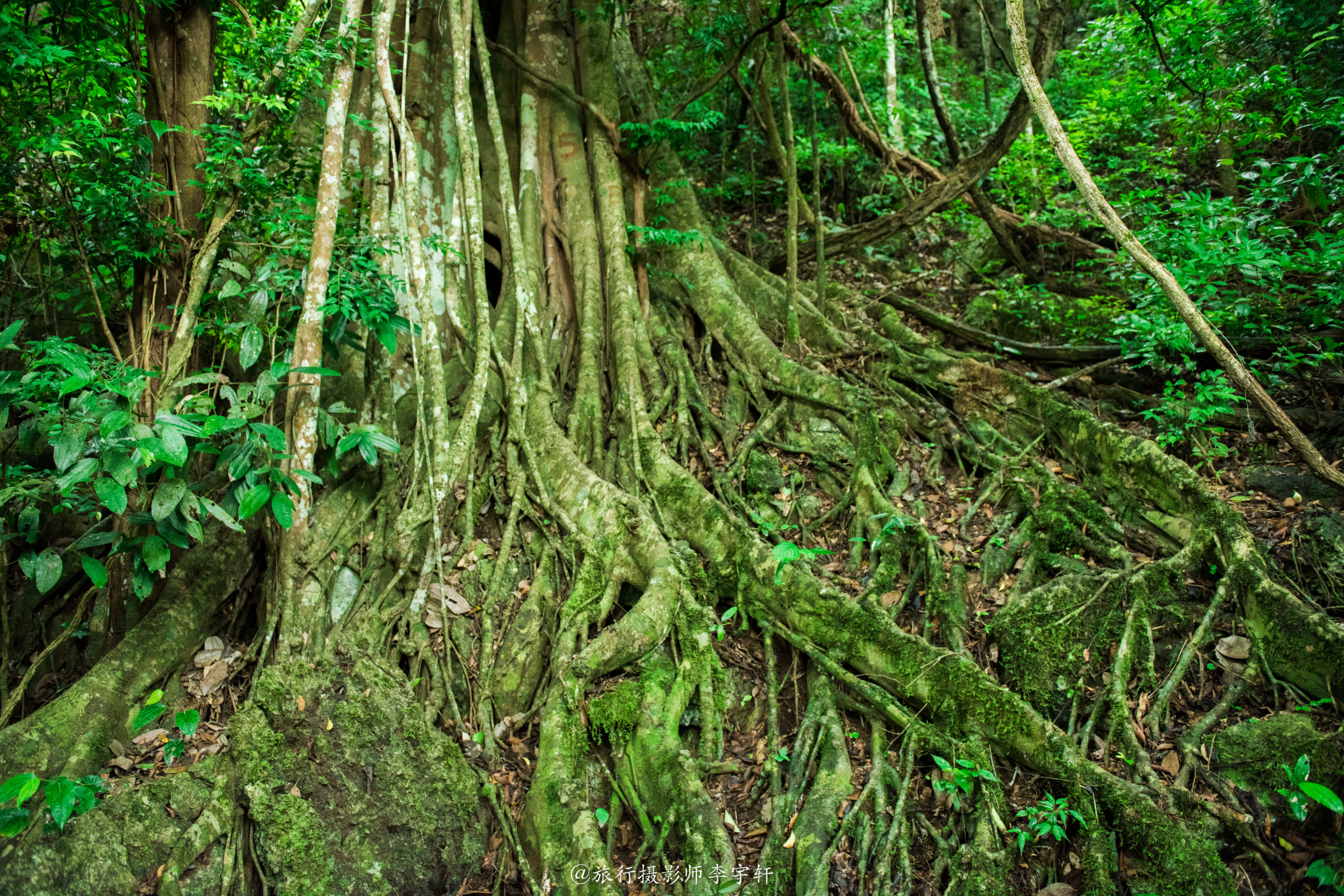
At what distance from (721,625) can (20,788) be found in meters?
2.64

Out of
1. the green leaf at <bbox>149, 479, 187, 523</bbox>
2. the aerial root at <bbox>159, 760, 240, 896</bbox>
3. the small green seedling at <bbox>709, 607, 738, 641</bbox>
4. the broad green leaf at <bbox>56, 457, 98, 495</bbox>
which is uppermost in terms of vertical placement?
the broad green leaf at <bbox>56, 457, 98, 495</bbox>

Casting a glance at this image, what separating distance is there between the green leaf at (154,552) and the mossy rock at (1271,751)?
4.09 m

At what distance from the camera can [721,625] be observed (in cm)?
353

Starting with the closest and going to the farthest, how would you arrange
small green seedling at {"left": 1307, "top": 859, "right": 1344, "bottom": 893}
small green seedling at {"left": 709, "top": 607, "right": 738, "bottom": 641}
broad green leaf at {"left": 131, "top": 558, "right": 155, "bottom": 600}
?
1. small green seedling at {"left": 1307, "top": 859, "right": 1344, "bottom": 893}
2. broad green leaf at {"left": 131, "top": 558, "right": 155, "bottom": 600}
3. small green seedling at {"left": 709, "top": 607, "right": 738, "bottom": 641}

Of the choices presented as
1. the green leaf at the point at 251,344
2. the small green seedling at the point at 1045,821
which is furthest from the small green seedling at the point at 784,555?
the green leaf at the point at 251,344

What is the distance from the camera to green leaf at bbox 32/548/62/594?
287 cm

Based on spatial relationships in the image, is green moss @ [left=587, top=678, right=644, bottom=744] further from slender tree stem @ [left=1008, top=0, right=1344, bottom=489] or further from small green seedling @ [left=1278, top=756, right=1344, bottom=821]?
slender tree stem @ [left=1008, top=0, right=1344, bottom=489]

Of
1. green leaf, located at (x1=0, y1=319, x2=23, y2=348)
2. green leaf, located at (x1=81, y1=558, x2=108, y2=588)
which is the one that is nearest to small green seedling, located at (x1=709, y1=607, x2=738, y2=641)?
green leaf, located at (x1=81, y1=558, x2=108, y2=588)

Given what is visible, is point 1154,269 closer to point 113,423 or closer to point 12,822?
point 113,423

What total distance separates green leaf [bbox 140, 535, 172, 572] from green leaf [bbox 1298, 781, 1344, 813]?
4.02m

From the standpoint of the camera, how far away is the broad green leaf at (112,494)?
2.50 meters

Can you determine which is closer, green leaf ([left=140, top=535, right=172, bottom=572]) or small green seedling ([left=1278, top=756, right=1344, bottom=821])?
small green seedling ([left=1278, top=756, right=1344, bottom=821])

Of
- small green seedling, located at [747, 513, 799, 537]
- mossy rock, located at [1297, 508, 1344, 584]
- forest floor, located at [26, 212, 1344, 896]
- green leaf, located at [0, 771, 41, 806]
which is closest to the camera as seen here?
green leaf, located at [0, 771, 41, 806]

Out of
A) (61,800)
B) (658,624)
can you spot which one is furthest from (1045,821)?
(61,800)
